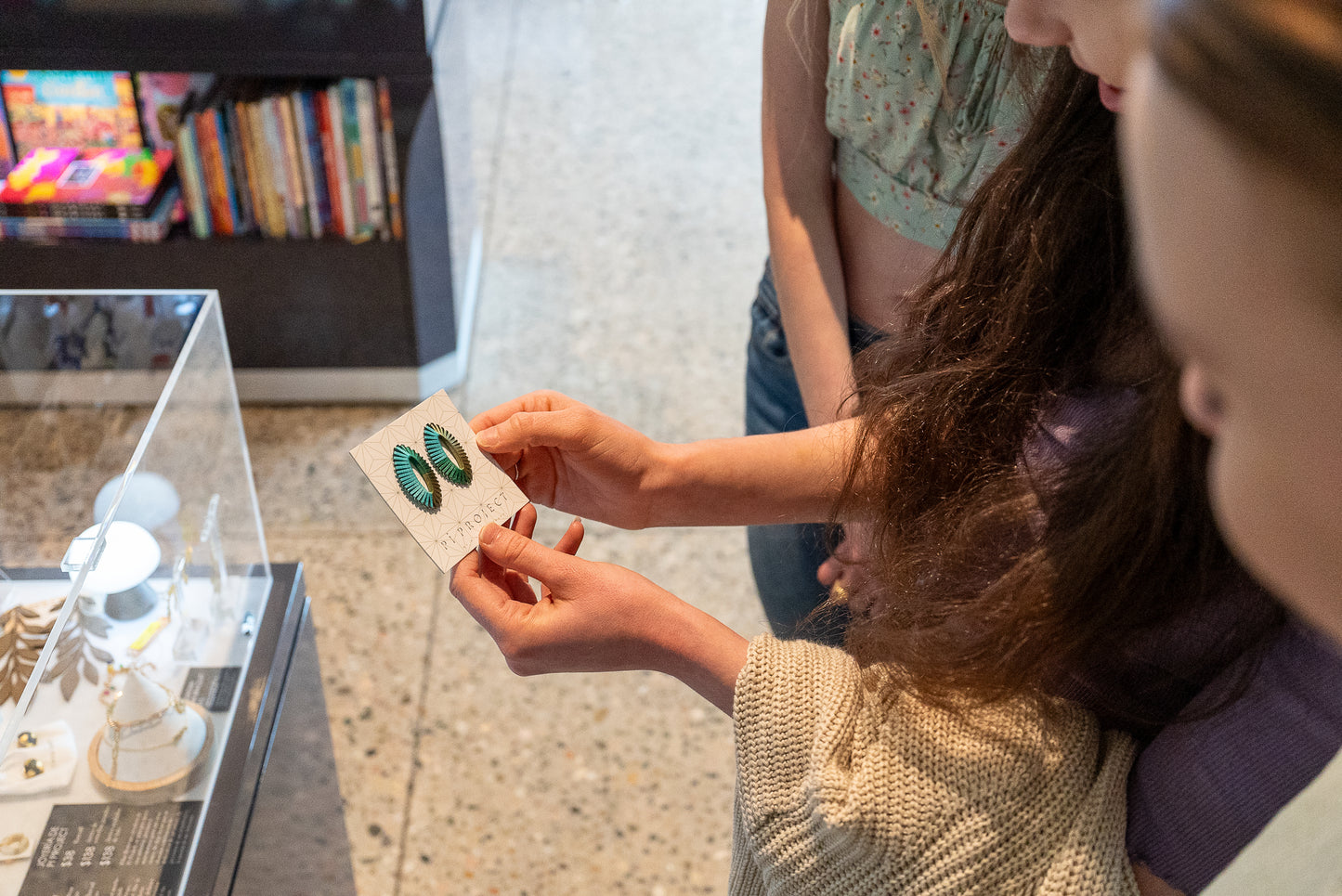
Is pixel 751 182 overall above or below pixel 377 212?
below

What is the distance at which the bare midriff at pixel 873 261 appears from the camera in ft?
3.67

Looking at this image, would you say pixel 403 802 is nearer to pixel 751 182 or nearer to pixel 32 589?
pixel 32 589

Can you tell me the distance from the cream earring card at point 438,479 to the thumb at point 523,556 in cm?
2

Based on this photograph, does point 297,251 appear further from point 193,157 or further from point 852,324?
point 852,324

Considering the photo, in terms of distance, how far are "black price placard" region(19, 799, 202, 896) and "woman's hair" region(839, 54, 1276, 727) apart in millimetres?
647

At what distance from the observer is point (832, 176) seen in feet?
4.08

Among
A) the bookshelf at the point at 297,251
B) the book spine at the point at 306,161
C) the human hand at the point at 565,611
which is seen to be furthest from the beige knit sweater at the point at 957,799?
the book spine at the point at 306,161

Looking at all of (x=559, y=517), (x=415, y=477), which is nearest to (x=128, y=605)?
(x=415, y=477)

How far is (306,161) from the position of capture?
80.4 inches

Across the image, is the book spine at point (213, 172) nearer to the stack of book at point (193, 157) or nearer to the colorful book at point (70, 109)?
the stack of book at point (193, 157)

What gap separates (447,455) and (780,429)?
1.80 feet

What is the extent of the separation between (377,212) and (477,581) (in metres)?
1.40

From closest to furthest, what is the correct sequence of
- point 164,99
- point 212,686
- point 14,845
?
point 14,845 < point 212,686 < point 164,99

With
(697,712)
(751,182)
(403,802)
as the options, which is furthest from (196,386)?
(751,182)
